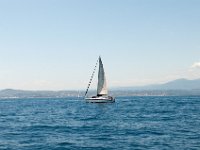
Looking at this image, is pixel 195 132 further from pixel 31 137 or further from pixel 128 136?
pixel 31 137

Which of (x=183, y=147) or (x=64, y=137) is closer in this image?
(x=183, y=147)

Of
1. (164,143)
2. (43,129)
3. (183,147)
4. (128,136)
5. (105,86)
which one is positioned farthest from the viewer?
(105,86)

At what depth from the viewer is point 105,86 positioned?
157000mm

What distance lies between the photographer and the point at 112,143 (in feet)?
160

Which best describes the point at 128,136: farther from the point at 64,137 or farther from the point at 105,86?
the point at 105,86

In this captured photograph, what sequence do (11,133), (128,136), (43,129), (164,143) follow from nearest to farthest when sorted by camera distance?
(164,143), (128,136), (11,133), (43,129)

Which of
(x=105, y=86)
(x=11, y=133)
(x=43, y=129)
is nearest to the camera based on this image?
(x=11, y=133)

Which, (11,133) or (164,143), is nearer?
(164,143)

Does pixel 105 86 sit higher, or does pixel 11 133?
pixel 105 86

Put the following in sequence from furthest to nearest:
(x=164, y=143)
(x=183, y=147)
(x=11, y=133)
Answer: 1. (x=11, y=133)
2. (x=164, y=143)
3. (x=183, y=147)

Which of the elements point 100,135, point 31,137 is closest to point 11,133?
point 31,137

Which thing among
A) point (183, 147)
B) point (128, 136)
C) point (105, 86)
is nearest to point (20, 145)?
point (128, 136)

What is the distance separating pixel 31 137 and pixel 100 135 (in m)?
10.00

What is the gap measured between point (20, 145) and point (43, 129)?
16.9m
